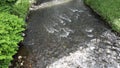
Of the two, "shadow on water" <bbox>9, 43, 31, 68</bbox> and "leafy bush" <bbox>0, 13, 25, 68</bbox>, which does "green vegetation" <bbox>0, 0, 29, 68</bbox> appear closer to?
"leafy bush" <bbox>0, 13, 25, 68</bbox>

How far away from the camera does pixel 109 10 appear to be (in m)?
27.1

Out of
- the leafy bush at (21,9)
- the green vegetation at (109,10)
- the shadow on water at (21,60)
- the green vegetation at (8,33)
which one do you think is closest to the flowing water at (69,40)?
the shadow on water at (21,60)

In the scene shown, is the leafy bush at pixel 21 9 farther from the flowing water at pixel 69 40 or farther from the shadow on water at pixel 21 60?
the shadow on water at pixel 21 60

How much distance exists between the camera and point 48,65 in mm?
19516

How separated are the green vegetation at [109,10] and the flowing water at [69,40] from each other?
2.52 ft

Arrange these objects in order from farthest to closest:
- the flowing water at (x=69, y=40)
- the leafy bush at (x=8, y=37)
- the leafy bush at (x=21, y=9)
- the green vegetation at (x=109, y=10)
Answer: the leafy bush at (x=21, y=9) → the green vegetation at (x=109, y=10) → the flowing water at (x=69, y=40) → the leafy bush at (x=8, y=37)

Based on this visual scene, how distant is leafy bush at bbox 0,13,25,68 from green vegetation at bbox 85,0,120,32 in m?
10.5

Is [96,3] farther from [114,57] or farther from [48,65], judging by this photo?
[48,65]

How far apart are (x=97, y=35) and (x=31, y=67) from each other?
8.49m

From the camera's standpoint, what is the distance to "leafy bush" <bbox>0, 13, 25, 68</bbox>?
17.9 metres

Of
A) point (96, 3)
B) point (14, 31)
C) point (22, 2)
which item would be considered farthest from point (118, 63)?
point (22, 2)

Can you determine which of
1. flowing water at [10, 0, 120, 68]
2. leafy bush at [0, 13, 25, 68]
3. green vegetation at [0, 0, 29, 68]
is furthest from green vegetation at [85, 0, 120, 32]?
leafy bush at [0, 13, 25, 68]

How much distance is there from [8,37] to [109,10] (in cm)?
1370

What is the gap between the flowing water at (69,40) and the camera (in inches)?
776
